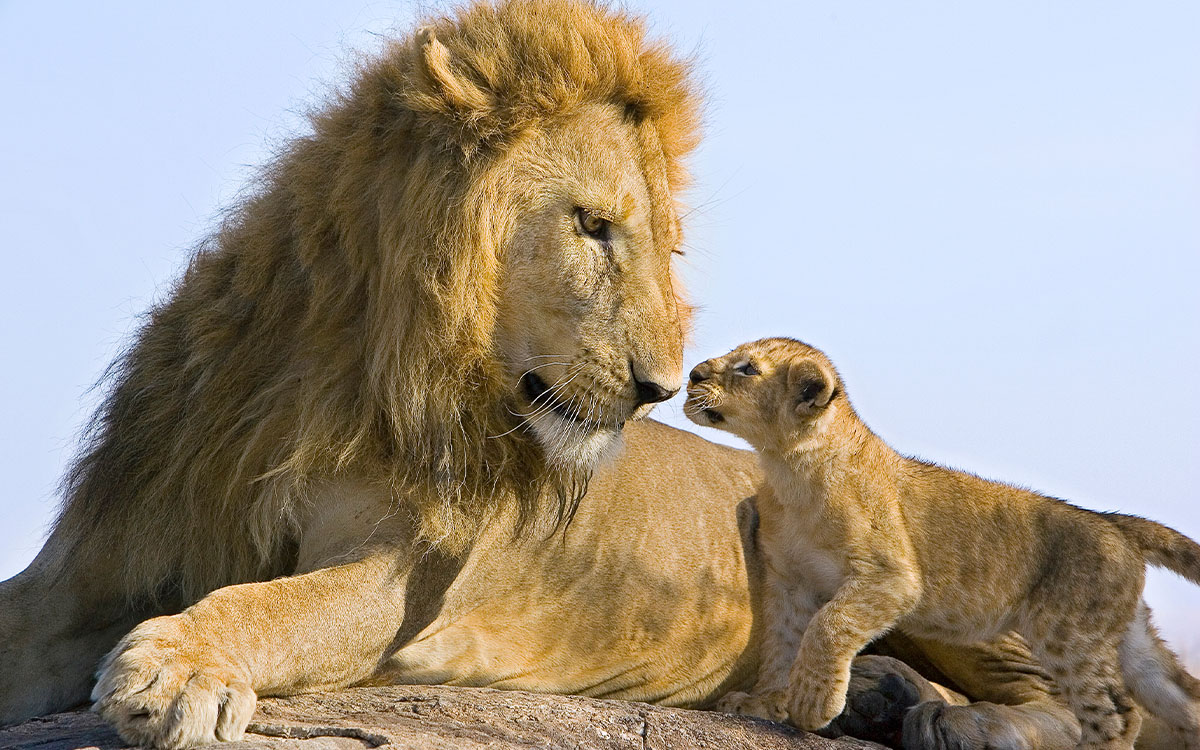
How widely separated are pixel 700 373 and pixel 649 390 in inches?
20.5

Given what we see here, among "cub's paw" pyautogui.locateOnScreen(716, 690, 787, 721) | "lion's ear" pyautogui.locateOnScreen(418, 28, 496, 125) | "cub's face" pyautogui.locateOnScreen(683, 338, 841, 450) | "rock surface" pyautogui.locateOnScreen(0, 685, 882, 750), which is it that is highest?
"lion's ear" pyautogui.locateOnScreen(418, 28, 496, 125)

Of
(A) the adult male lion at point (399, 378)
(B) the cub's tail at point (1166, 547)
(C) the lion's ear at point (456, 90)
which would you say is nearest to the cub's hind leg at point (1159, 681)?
(B) the cub's tail at point (1166, 547)

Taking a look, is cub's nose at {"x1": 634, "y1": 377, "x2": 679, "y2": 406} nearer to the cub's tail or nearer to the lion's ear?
the lion's ear

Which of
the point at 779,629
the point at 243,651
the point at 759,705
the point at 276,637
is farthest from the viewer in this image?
the point at 779,629

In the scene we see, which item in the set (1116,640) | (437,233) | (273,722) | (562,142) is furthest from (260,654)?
(1116,640)

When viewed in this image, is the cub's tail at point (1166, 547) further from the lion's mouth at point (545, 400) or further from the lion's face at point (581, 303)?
the lion's mouth at point (545, 400)

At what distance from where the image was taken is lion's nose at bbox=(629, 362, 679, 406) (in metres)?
3.44

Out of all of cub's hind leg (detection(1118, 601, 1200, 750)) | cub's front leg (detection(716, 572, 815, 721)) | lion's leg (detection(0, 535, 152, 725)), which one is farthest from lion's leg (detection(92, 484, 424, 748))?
cub's hind leg (detection(1118, 601, 1200, 750))

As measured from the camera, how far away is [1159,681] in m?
3.90

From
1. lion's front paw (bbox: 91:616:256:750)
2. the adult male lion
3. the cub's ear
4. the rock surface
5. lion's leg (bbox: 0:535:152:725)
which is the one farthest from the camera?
the cub's ear

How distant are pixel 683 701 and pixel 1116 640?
4.15 ft

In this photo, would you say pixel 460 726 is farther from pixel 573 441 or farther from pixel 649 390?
pixel 649 390

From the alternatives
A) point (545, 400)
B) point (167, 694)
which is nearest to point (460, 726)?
point (167, 694)

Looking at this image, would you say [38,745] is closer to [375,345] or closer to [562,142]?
[375,345]
